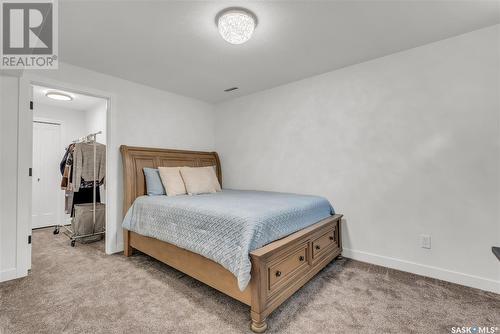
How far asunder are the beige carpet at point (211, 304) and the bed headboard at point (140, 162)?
95cm

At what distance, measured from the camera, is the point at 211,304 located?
185 centimetres

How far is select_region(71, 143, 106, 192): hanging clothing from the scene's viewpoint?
3633 millimetres

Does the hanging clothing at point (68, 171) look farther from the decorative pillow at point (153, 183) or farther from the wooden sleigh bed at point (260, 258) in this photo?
the decorative pillow at point (153, 183)

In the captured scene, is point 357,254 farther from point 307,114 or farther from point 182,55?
point 182,55

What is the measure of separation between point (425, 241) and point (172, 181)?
2930mm

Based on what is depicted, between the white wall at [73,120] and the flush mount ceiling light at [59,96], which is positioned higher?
the flush mount ceiling light at [59,96]

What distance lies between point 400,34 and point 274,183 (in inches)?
89.4

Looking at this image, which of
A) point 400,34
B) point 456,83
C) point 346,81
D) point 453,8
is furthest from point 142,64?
point 456,83

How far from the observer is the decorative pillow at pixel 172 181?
2.97m

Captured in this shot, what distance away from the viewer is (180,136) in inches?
153

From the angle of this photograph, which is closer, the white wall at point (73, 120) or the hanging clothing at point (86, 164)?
the hanging clothing at point (86, 164)

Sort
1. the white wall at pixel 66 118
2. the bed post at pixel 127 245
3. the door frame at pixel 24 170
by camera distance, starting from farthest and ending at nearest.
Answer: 1. the white wall at pixel 66 118
2. the bed post at pixel 127 245
3. the door frame at pixel 24 170

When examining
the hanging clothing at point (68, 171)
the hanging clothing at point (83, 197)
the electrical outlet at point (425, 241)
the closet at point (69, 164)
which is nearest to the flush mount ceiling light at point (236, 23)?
the electrical outlet at point (425, 241)

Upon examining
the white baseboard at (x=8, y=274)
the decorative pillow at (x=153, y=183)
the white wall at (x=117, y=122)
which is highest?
the white wall at (x=117, y=122)
